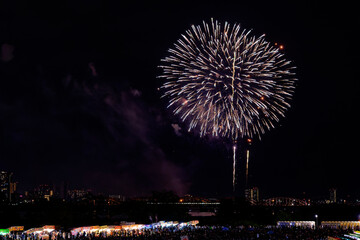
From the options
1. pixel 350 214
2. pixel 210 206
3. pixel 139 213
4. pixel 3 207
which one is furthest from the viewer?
pixel 210 206

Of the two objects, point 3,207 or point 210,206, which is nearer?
point 3,207

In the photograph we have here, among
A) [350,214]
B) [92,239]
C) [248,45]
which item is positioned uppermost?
[248,45]

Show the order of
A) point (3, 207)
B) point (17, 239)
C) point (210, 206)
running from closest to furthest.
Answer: point (17, 239) → point (3, 207) → point (210, 206)

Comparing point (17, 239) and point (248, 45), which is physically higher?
point (248, 45)

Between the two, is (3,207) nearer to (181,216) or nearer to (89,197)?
(181,216)

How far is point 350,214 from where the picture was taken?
128 m

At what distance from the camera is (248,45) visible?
108ft

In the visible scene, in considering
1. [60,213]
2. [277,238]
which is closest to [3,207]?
[60,213]

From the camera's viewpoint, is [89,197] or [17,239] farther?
[89,197]

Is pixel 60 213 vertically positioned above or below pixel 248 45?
below

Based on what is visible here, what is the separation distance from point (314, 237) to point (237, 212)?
60286 mm

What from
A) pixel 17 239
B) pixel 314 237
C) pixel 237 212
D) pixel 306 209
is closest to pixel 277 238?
pixel 314 237

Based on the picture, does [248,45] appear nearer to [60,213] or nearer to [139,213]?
[60,213]

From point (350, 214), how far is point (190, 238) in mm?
107378
